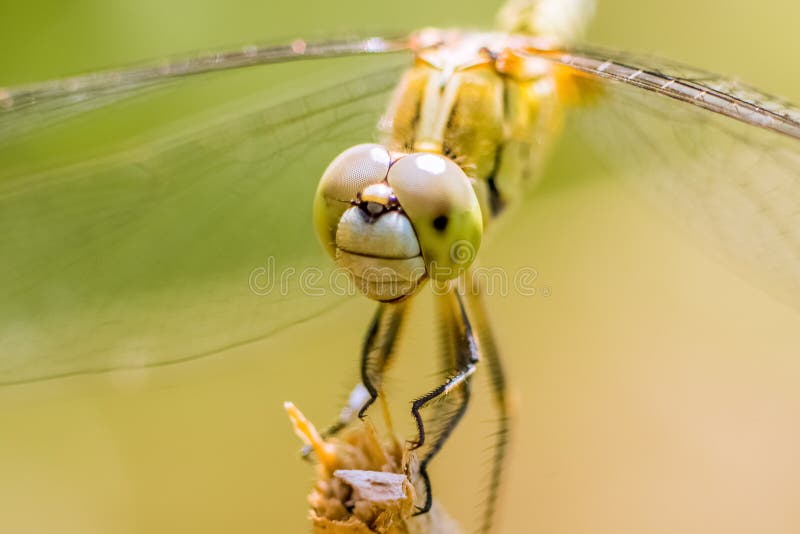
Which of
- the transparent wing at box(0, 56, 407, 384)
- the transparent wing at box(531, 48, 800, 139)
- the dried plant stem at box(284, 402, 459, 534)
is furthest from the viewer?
the transparent wing at box(0, 56, 407, 384)

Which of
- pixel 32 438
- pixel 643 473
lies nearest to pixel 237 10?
pixel 32 438

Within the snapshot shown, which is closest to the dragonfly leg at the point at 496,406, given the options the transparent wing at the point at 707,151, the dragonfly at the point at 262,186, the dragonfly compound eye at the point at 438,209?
the dragonfly at the point at 262,186

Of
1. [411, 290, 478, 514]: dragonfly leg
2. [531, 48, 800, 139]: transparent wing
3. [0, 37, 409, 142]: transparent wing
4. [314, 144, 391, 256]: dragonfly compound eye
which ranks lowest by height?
[411, 290, 478, 514]: dragonfly leg

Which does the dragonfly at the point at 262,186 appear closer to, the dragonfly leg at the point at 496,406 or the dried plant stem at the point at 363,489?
the dragonfly leg at the point at 496,406

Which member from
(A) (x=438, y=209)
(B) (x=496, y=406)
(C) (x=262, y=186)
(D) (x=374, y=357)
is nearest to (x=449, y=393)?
(D) (x=374, y=357)

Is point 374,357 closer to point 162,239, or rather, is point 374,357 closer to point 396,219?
point 396,219

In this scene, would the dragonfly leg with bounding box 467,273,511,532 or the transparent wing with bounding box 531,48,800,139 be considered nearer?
the transparent wing with bounding box 531,48,800,139

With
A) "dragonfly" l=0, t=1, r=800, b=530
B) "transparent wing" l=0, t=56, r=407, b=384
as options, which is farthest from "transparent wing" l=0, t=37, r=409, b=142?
"transparent wing" l=0, t=56, r=407, b=384

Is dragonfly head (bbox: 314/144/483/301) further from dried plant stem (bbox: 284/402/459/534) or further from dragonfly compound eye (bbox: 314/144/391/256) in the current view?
dried plant stem (bbox: 284/402/459/534)
